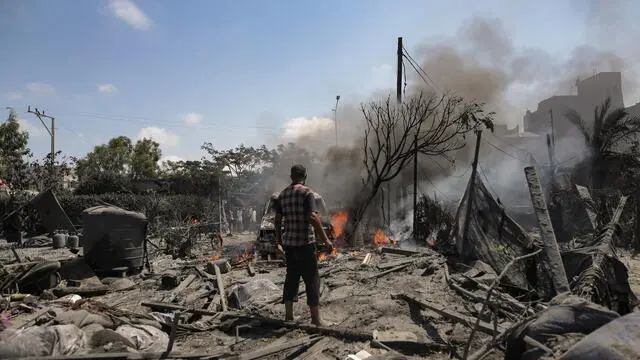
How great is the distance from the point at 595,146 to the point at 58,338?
23.5 m

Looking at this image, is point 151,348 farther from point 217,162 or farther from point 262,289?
point 217,162

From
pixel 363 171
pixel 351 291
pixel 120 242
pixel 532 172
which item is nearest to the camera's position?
pixel 532 172

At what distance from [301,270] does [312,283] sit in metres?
0.21

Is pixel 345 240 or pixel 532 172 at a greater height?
pixel 532 172

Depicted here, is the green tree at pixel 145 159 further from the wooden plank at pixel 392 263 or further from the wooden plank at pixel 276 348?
the wooden plank at pixel 276 348

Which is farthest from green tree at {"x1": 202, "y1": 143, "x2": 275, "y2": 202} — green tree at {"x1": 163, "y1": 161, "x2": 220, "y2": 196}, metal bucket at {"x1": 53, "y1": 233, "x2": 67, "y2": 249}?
metal bucket at {"x1": 53, "y1": 233, "x2": 67, "y2": 249}

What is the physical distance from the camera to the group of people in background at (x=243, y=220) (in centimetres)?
2457

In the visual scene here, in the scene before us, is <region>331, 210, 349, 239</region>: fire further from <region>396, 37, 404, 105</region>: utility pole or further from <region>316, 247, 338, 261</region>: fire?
<region>396, 37, 404, 105</region>: utility pole

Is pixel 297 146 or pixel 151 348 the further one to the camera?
pixel 297 146

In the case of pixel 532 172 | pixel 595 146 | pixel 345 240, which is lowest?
pixel 345 240

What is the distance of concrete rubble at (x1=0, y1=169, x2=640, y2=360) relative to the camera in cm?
320

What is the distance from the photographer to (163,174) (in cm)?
3962

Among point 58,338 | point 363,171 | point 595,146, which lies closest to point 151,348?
point 58,338

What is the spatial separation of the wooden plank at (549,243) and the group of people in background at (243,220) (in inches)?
794
